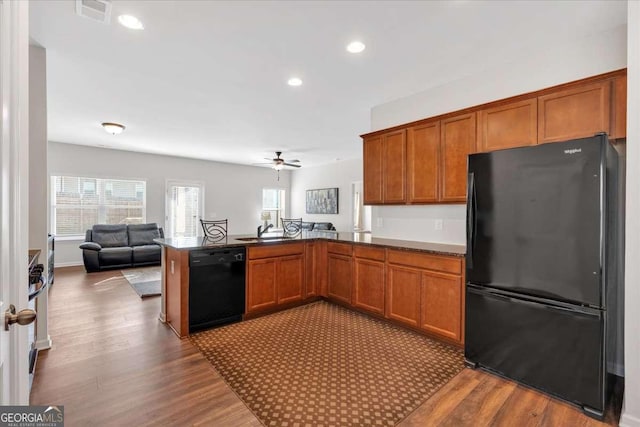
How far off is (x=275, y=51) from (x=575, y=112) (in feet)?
8.16

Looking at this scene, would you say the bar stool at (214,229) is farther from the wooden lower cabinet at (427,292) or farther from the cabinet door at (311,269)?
the wooden lower cabinet at (427,292)

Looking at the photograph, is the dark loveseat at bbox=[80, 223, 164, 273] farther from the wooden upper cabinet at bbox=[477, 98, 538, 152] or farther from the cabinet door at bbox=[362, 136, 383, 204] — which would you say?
Result: the wooden upper cabinet at bbox=[477, 98, 538, 152]

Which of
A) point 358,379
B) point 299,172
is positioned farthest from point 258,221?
point 358,379

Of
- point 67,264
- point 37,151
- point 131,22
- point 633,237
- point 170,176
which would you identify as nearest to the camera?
point 633,237

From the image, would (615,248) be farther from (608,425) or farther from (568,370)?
(608,425)

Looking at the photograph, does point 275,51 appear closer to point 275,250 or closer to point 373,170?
point 373,170

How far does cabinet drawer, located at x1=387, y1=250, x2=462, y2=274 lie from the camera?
2691 millimetres

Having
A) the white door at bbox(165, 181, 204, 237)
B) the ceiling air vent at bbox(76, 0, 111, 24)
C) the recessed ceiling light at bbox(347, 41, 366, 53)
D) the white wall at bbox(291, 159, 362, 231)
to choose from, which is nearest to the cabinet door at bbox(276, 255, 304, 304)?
the recessed ceiling light at bbox(347, 41, 366, 53)

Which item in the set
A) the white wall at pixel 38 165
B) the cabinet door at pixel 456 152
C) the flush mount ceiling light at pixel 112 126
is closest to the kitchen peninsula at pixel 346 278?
the cabinet door at pixel 456 152

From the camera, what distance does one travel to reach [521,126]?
2.67 metres

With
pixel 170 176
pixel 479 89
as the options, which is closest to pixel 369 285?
pixel 479 89

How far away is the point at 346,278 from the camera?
372 cm

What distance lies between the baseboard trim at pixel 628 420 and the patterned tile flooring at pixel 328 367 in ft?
3.00

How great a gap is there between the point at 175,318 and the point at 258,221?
654cm
